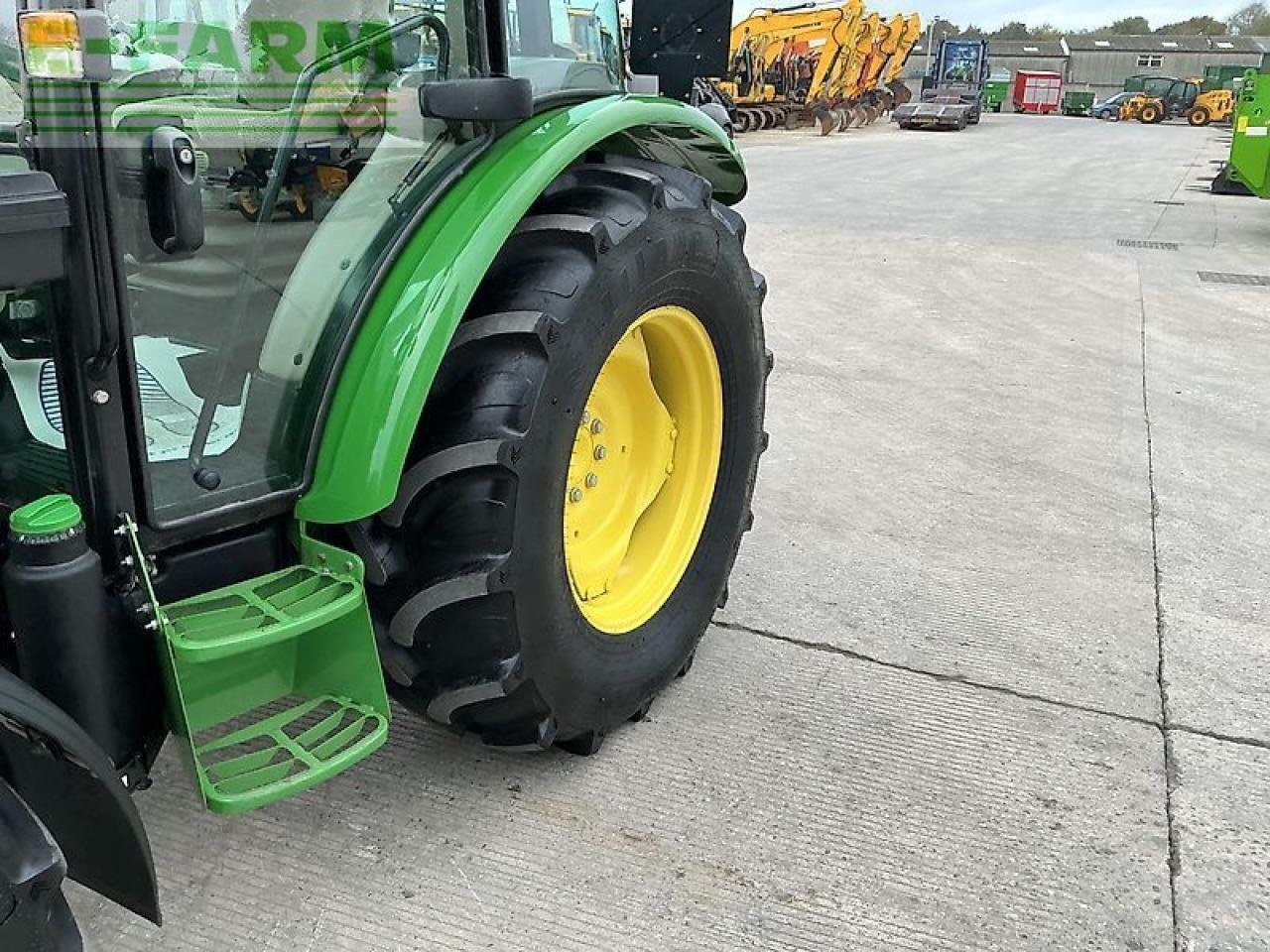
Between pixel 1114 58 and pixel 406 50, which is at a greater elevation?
pixel 1114 58

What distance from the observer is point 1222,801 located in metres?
2.42

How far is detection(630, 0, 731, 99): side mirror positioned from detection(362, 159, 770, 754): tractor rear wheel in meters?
0.38

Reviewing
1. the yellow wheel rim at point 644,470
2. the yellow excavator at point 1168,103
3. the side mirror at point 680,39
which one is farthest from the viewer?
the yellow excavator at point 1168,103

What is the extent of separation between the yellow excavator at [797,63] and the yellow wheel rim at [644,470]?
23481 millimetres

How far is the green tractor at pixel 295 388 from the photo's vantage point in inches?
56.2

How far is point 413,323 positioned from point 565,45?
94 centimetres

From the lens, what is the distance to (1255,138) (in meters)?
10.6

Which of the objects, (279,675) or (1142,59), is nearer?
(279,675)

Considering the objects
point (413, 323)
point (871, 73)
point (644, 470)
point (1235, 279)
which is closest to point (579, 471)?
point (644, 470)

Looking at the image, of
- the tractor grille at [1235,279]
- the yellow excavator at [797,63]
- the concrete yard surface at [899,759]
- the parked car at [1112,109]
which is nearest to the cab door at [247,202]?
the concrete yard surface at [899,759]

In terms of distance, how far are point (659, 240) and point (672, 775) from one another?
1149 millimetres

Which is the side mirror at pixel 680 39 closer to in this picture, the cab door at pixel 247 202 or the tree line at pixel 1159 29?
the cab door at pixel 247 202

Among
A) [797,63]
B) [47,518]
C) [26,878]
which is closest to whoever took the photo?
[26,878]

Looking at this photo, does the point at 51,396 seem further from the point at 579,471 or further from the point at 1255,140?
the point at 1255,140
